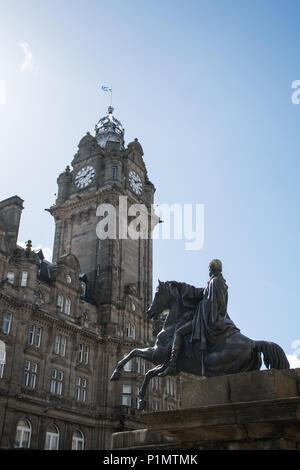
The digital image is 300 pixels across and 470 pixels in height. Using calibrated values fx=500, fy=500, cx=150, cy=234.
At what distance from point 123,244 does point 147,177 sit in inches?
593

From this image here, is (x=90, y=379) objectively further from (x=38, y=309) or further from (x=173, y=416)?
(x=173, y=416)

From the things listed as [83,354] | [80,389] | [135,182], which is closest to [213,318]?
[80,389]

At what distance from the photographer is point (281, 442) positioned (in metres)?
7.84

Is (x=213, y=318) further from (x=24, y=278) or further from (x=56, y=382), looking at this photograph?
(x=56, y=382)

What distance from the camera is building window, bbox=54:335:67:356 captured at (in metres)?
45.3

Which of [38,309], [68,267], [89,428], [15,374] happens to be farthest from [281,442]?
[68,267]

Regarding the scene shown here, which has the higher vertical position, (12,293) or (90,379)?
(12,293)

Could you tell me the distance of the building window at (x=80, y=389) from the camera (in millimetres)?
46125

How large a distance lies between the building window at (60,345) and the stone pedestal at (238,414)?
37151 mm

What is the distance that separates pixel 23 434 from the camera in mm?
39031

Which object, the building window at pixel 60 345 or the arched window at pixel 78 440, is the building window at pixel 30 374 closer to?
the building window at pixel 60 345

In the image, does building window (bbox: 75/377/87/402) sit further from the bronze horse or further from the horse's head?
the bronze horse

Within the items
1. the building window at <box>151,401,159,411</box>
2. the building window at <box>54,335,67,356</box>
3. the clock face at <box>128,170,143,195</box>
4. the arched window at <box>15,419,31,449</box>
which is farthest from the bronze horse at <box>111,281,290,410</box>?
the clock face at <box>128,170,143,195</box>

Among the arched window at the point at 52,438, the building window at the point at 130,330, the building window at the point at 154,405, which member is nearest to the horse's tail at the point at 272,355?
the arched window at the point at 52,438
